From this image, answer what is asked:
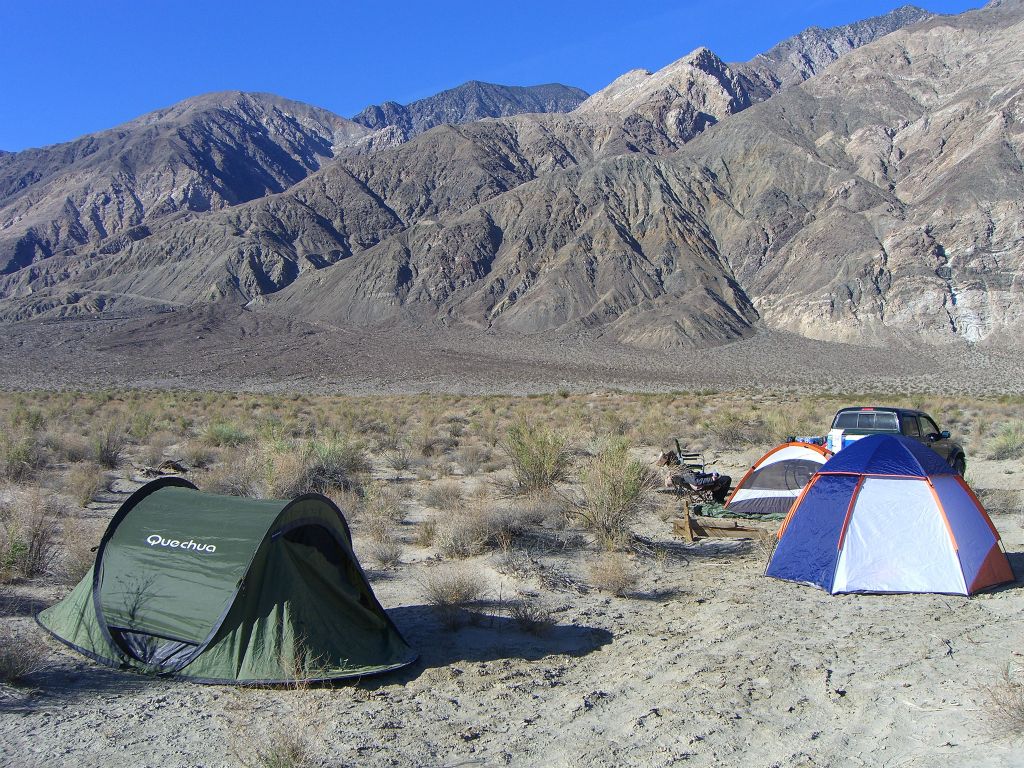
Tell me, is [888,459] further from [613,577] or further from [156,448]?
[156,448]

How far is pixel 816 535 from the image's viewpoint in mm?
8266

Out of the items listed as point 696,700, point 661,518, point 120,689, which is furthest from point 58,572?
point 661,518

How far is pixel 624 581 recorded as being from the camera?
834cm

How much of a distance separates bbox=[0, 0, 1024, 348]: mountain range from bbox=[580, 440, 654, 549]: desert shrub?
203 feet

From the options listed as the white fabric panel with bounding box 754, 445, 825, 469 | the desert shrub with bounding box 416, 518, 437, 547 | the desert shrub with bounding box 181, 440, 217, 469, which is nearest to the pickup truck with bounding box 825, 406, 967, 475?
the white fabric panel with bounding box 754, 445, 825, 469

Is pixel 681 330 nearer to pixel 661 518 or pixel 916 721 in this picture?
pixel 661 518

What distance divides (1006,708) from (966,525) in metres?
3.60

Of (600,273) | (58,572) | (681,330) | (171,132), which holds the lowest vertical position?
(58,572)

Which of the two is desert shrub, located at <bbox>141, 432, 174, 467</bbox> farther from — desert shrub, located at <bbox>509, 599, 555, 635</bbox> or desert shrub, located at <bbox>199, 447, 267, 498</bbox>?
desert shrub, located at <bbox>509, 599, 555, 635</bbox>

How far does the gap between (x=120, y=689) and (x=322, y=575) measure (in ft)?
5.41

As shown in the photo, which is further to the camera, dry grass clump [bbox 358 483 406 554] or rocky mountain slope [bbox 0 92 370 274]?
rocky mountain slope [bbox 0 92 370 274]

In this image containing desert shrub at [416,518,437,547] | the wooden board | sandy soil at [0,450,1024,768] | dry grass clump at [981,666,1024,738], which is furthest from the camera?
the wooden board

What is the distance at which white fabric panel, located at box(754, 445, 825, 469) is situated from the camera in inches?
427

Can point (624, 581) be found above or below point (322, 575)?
below
